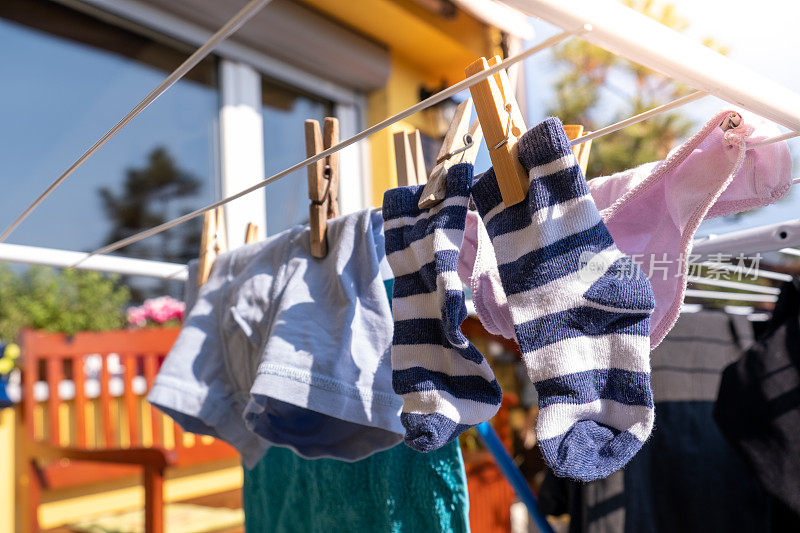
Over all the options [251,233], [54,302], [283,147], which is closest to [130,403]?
[54,302]

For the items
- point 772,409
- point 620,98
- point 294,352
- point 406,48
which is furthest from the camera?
point 620,98

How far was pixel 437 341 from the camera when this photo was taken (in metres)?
0.52

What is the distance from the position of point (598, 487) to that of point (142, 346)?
1193mm

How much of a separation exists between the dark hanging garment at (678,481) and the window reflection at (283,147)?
1720mm

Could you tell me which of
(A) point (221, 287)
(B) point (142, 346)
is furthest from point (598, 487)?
(B) point (142, 346)

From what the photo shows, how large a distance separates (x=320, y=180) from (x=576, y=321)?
1.26ft

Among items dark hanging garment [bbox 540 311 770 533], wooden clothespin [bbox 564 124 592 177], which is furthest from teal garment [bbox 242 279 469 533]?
dark hanging garment [bbox 540 311 770 533]

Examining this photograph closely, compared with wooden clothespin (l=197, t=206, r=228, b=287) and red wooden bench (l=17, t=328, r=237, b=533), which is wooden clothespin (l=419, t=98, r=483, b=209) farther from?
red wooden bench (l=17, t=328, r=237, b=533)

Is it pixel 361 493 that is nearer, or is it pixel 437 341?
pixel 437 341

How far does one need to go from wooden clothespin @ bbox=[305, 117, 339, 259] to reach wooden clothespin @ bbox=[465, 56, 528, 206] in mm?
249

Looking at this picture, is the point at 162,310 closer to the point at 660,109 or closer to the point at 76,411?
the point at 76,411

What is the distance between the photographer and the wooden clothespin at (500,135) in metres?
0.48

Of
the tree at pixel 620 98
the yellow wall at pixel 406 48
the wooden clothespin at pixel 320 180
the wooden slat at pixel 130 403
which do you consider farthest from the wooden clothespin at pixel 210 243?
the tree at pixel 620 98

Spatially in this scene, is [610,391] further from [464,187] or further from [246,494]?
[246,494]
